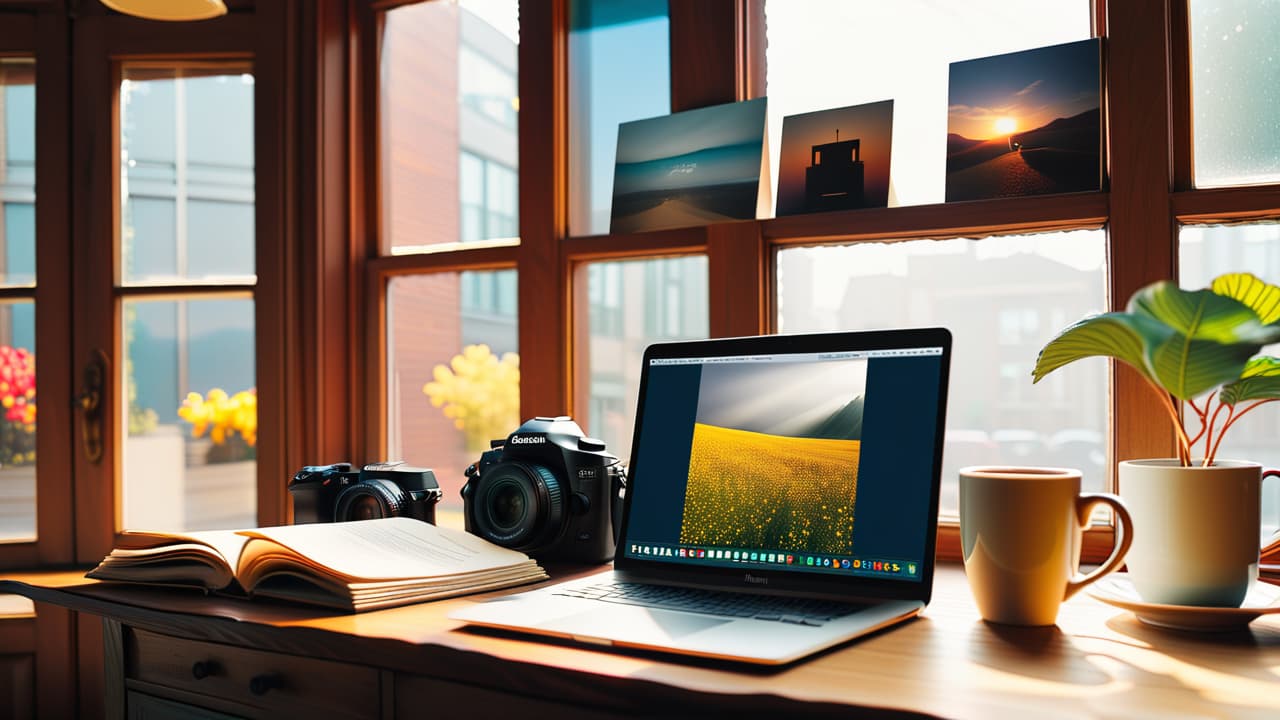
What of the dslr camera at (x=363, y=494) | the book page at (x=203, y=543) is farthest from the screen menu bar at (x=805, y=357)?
the book page at (x=203, y=543)

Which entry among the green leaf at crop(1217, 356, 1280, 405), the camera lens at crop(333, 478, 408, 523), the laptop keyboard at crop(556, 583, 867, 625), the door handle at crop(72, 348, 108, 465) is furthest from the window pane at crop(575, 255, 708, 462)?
the door handle at crop(72, 348, 108, 465)

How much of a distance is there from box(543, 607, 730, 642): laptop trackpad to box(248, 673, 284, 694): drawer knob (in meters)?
0.35

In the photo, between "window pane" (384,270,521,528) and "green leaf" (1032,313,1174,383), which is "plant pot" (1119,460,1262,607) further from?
"window pane" (384,270,521,528)

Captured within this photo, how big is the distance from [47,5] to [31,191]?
380mm

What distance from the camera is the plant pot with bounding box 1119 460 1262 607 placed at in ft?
3.07

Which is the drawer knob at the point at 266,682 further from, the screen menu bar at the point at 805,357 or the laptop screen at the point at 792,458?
the screen menu bar at the point at 805,357

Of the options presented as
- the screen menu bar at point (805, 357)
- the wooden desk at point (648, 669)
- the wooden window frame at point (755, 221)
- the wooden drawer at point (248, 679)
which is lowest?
the wooden drawer at point (248, 679)

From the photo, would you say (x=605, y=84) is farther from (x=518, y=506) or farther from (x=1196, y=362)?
(x=1196, y=362)

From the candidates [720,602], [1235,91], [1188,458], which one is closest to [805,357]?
[720,602]

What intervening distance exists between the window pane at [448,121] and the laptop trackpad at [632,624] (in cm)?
102

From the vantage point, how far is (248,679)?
3.65ft

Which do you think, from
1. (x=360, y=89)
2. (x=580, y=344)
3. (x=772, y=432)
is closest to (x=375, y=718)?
(x=772, y=432)

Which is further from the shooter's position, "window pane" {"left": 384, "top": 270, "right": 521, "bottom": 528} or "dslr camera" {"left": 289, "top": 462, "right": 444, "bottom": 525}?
"window pane" {"left": 384, "top": 270, "right": 521, "bottom": 528}

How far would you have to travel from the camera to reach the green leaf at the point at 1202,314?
833mm
